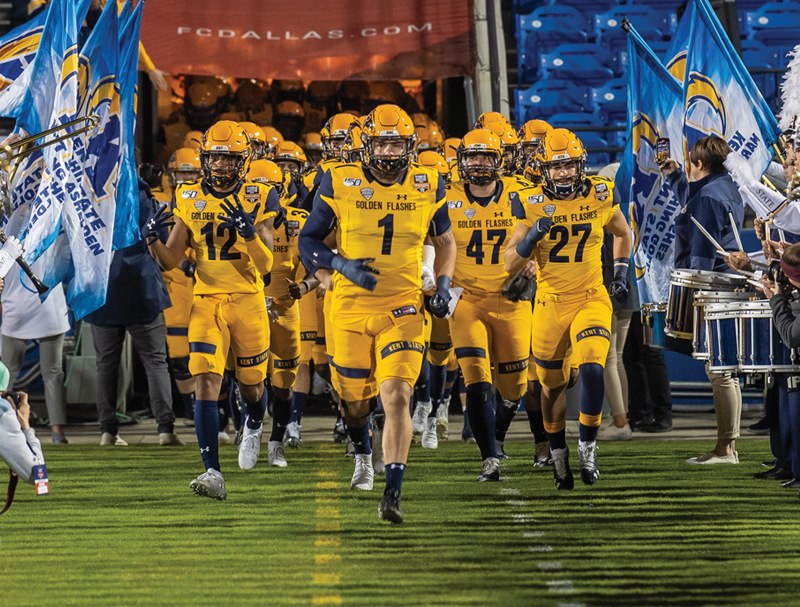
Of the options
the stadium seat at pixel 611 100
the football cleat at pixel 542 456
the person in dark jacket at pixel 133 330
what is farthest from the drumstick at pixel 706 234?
the stadium seat at pixel 611 100

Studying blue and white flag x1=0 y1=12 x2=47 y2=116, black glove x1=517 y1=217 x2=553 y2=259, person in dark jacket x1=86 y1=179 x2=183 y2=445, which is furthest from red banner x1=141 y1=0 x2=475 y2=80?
black glove x1=517 y1=217 x2=553 y2=259

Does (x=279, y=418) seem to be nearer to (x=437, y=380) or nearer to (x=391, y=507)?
(x=437, y=380)

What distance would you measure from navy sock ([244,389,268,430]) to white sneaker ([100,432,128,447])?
2.15 m

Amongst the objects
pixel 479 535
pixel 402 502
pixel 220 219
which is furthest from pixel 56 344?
pixel 479 535

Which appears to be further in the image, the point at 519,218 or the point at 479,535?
the point at 519,218

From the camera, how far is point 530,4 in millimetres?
15547

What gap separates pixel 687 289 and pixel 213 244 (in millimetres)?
3042

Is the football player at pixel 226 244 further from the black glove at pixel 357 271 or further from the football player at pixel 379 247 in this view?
the black glove at pixel 357 271

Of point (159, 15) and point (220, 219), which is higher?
point (159, 15)

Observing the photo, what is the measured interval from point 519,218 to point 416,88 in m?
8.72

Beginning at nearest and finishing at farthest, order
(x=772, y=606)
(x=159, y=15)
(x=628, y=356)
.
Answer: (x=772, y=606)
(x=628, y=356)
(x=159, y=15)

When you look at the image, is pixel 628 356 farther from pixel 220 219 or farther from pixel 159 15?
pixel 159 15

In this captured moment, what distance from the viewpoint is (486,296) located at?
7.77 m

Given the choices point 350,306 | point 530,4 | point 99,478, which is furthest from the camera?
point 530,4
